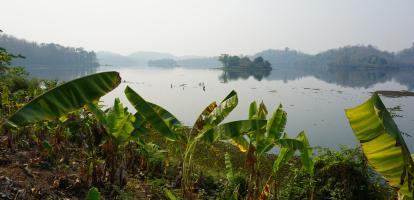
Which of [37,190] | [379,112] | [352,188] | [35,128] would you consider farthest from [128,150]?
[379,112]

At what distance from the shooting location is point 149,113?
5.22 meters

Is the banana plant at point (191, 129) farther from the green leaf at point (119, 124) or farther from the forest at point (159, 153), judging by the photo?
the green leaf at point (119, 124)

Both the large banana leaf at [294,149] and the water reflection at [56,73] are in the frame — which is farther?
the water reflection at [56,73]

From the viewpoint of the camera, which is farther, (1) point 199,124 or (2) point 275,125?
(2) point 275,125

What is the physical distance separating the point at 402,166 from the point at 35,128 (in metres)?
8.35

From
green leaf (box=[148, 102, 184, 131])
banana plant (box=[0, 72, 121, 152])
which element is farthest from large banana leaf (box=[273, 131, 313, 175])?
banana plant (box=[0, 72, 121, 152])

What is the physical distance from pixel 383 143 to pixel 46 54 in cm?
17212

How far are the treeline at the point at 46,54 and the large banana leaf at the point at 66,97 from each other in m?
145

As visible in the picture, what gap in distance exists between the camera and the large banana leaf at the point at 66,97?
3.82 meters

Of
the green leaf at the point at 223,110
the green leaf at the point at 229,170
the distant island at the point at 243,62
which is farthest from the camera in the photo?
the distant island at the point at 243,62

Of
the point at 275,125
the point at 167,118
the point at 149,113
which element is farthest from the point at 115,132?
the point at 275,125

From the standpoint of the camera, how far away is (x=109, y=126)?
20.0 ft

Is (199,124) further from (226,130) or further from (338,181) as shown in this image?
(338,181)

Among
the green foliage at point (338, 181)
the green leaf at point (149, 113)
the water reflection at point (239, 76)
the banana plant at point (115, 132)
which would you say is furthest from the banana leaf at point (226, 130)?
the water reflection at point (239, 76)
